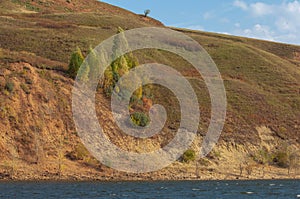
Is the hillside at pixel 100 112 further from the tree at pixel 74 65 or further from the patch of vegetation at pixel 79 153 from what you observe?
the tree at pixel 74 65

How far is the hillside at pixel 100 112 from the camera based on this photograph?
6594 cm

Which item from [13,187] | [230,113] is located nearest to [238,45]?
[230,113]

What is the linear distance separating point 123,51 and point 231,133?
26.6 m

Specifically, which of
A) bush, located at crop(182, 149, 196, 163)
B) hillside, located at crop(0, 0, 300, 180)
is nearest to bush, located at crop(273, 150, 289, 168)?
hillside, located at crop(0, 0, 300, 180)

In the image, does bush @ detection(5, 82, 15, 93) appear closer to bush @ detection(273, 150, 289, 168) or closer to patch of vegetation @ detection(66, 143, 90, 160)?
patch of vegetation @ detection(66, 143, 90, 160)

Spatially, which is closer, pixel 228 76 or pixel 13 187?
pixel 13 187

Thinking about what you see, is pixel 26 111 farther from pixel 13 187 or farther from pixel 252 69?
pixel 252 69

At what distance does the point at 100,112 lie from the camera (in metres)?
77.7

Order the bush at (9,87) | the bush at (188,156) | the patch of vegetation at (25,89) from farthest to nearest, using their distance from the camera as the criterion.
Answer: the bush at (188,156) < the patch of vegetation at (25,89) < the bush at (9,87)

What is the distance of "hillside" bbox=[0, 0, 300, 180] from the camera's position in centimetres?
6594

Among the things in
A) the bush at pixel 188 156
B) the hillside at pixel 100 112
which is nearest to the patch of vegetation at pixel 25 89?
the hillside at pixel 100 112

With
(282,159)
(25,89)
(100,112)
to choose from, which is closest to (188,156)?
(100,112)

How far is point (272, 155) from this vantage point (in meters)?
83.2

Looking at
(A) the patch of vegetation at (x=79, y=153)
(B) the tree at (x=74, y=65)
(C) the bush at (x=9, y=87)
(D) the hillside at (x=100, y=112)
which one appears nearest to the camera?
(D) the hillside at (x=100, y=112)
